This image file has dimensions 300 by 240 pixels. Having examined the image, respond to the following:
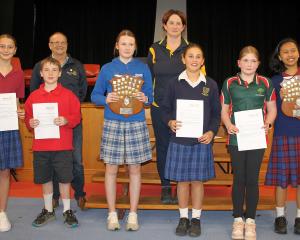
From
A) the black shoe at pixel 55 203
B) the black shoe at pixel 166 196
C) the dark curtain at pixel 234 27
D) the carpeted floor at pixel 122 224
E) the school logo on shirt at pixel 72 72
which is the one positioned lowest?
the carpeted floor at pixel 122 224

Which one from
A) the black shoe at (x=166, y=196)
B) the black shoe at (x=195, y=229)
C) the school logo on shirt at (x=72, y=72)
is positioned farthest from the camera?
the school logo on shirt at (x=72, y=72)

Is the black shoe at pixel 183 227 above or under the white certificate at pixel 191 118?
under

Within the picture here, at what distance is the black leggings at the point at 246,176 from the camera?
3121mm

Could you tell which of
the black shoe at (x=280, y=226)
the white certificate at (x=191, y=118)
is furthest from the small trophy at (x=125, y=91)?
the black shoe at (x=280, y=226)

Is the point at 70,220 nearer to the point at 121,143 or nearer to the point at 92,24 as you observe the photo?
the point at 121,143

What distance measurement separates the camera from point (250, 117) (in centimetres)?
311

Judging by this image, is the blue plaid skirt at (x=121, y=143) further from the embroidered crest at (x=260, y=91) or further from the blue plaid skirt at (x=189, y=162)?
the embroidered crest at (x=260, y=91)

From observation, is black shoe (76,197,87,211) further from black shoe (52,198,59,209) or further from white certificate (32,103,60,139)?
white certificate (32,103,60,139)

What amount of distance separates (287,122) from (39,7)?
28.1 feet

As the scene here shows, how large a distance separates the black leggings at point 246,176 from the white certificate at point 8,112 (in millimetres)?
1837

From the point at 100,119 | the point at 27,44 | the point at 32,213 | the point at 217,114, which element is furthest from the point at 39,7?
the point at 217,114

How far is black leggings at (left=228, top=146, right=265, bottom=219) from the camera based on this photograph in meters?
3.12

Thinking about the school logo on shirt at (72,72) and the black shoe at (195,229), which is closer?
the black shoe at (195,229)

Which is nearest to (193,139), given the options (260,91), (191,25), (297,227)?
(260,91)
